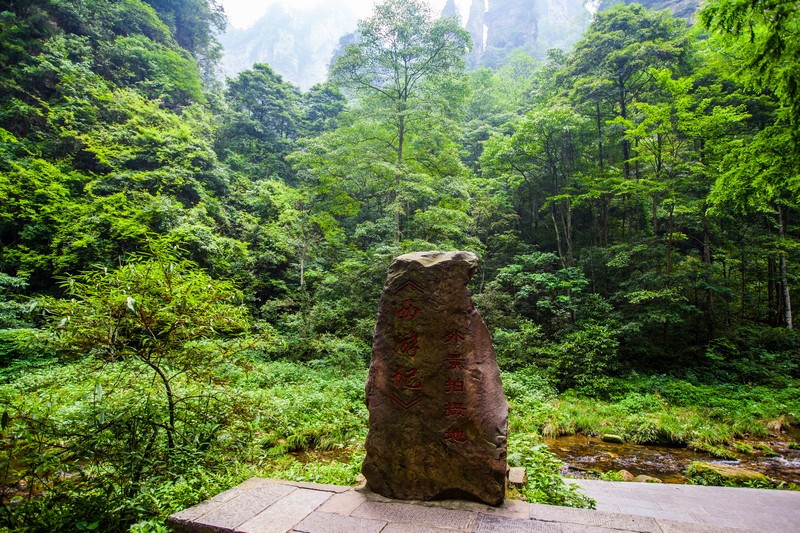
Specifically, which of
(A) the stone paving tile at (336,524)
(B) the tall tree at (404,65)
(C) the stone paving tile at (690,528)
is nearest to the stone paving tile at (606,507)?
(C) the stone paving tile at (690,528)

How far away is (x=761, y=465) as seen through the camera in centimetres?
521

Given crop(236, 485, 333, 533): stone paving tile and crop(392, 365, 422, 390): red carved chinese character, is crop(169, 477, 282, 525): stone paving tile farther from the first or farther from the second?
crop(392, 365, 422, 390): red carved chinese character

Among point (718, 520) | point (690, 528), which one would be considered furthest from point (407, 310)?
point (718, 520)

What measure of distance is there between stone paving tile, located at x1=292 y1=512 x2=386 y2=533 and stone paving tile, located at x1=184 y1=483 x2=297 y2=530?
44 centimetres

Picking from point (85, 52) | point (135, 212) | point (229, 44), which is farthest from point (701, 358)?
point (229, 44)

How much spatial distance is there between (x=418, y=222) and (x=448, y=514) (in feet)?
28.0

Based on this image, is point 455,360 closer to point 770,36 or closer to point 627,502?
point 627,502

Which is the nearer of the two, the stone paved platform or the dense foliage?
the stone paved platform

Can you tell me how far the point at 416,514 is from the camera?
2.72 meters

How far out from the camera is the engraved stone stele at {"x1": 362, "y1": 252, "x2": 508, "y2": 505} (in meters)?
2.92

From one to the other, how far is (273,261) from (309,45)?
6051 centimetres

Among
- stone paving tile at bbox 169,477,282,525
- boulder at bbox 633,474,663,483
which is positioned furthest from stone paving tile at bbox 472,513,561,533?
Answer: boulder at bbox 633,474,663,483

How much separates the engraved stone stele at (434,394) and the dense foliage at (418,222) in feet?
3.60

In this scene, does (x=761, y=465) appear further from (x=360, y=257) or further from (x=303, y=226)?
(x=303, y=226)
